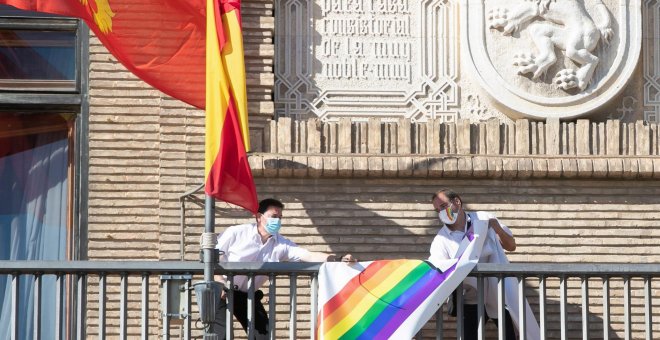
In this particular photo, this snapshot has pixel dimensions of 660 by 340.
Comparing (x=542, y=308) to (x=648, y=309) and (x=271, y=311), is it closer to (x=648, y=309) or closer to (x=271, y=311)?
(x=648, y=309)

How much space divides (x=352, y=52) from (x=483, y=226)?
1.89 m

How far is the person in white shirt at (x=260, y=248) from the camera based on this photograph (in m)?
11.8

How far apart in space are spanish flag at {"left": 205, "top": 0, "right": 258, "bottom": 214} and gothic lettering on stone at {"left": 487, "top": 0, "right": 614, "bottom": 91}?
2.41 meters

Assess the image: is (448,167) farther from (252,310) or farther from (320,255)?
(252,310)

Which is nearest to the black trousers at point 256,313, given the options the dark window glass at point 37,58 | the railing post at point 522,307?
the railing post at point 522,307

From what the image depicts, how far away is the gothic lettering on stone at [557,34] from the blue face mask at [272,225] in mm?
2281

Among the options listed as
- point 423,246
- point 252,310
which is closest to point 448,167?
point 423,246

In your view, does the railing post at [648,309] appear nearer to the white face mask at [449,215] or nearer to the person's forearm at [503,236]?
the person's forearm at [503,236]

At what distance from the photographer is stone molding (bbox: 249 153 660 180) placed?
12.7 meters

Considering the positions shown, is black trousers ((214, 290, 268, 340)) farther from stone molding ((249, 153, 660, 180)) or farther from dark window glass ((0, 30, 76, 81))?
dark window glass ((0, 30, 76, 81))

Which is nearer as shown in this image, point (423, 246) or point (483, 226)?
point (483, 226)

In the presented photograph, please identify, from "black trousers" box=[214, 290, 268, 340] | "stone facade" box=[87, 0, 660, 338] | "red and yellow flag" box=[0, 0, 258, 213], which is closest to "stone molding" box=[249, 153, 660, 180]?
"stone facade" box=[87, 0, 660, 338]

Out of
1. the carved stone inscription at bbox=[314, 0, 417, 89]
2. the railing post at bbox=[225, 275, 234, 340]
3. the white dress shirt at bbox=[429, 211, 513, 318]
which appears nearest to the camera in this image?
the railing post at bbox=[225, 275, 234, 340]

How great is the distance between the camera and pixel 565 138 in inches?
510
